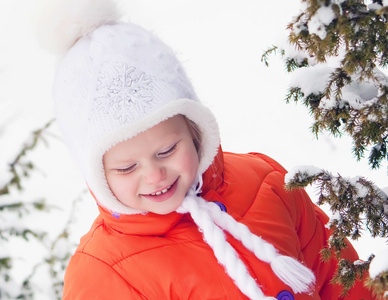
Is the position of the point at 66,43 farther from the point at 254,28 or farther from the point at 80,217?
the point at 254,28

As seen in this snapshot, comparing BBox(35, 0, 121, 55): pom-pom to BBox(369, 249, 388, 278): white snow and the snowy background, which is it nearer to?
the snowy background

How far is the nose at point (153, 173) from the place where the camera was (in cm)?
167

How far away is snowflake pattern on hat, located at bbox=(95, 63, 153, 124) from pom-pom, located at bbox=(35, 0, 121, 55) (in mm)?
254

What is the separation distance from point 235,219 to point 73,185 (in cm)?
308

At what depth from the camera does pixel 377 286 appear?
0.94 metres

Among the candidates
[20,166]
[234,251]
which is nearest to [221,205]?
[234,251]

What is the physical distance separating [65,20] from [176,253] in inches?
40.5

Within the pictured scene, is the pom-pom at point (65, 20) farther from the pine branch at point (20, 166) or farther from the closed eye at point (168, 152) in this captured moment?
the pine branch at point (20, 166)

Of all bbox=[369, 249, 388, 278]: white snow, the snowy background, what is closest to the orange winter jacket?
the snowy background

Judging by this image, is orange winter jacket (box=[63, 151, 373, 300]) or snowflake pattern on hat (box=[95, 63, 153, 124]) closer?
snowflake pattern on hat (box=[95, 63, 153, 124])

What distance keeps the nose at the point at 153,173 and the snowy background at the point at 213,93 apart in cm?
56

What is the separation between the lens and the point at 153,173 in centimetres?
168

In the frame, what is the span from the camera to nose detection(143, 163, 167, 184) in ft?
5.49

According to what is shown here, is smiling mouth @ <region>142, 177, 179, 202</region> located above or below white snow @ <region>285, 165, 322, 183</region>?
below
